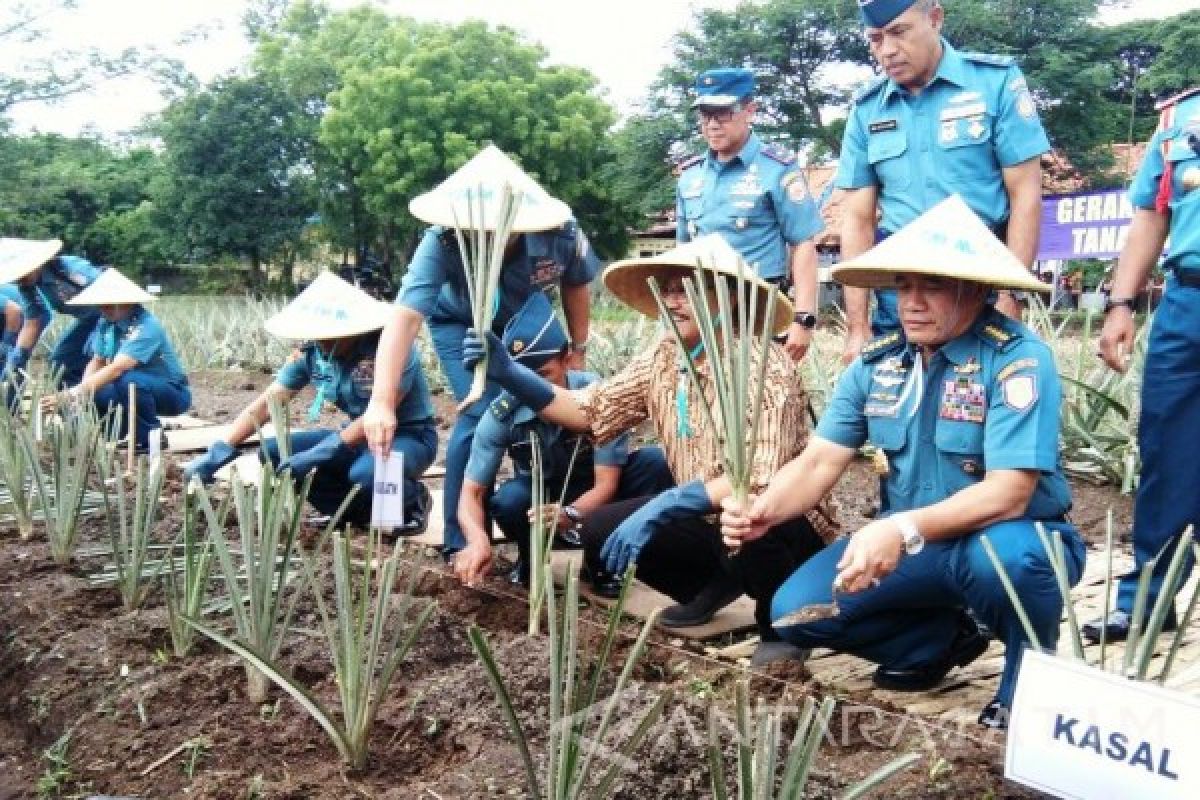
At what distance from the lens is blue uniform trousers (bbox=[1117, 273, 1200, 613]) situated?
2.70 m

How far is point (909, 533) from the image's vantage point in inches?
83.5

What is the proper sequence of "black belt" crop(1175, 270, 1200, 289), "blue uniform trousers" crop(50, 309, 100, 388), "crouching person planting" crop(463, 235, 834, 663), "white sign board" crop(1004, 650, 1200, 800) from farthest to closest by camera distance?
"blue uniform trousers" crop(50, 309, 100, 388), "black belt" crop(1175, 270, 1200, 289), "crouching person planting" crop(463, 235, 834, 663), "white sign board" crop(1004, 650, 1200, 800)

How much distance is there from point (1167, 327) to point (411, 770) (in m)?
2.00

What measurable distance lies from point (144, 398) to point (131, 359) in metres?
0.22

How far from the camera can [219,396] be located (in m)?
9.15

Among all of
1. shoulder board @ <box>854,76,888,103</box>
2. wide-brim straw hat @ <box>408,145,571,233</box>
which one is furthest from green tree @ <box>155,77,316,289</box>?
shoulder board @ <box>854,76,888,103</box>

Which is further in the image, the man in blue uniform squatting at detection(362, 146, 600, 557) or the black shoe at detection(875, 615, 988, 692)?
the man in blue uniform squatting at detection(362, 146, 600, 557)

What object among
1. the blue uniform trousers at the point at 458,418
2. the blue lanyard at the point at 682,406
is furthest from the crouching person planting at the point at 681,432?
the blue uniform trousers at the point at 458,418

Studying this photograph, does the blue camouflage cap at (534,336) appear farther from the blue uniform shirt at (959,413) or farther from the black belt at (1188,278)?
the black belt at (1188,278)

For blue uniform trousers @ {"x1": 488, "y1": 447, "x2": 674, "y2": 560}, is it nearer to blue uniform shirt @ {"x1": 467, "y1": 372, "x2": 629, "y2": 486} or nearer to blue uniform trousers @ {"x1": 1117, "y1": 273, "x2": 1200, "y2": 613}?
blue uniform shirt @ {"x1": 467, "y1": 372, "x2": 629, "y2": 486}

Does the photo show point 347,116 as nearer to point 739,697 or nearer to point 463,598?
point 463,598

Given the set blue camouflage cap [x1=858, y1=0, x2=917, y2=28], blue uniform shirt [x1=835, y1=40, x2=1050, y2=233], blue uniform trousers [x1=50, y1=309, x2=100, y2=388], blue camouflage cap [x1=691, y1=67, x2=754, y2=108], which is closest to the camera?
blue camouflage cap [x1=858, y1=0, x2=917, y2=28]

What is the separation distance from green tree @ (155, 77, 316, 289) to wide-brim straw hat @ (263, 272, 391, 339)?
23.0m

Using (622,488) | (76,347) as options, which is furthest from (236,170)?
(622,488)
